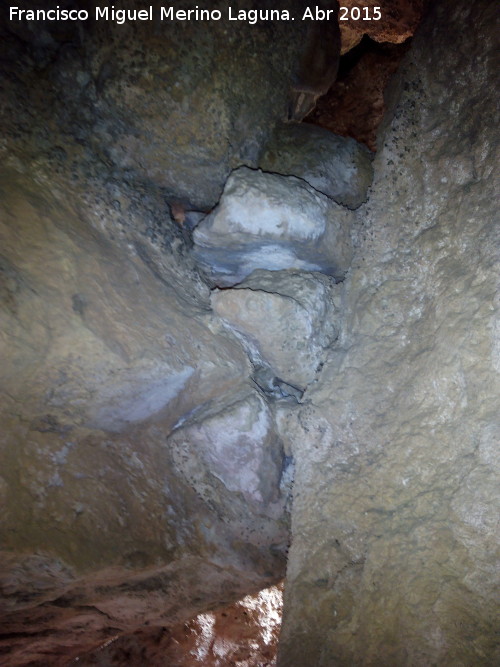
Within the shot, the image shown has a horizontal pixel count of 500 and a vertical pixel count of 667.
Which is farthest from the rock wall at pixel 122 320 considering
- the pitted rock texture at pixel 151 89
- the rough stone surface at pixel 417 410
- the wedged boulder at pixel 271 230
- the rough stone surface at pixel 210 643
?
the rough stone surface at pixel 210 643

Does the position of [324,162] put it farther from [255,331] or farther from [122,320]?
[122,320]

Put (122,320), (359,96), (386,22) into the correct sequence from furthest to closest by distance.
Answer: (359,96) < (386,22) < (122,320)

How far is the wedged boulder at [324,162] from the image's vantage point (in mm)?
1906

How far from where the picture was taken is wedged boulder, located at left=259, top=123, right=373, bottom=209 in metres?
1.91

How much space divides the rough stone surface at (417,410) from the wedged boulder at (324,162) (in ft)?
0.43

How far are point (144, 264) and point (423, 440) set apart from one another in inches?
43.6

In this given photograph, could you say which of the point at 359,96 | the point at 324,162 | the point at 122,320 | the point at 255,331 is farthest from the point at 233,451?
the point at 359,96

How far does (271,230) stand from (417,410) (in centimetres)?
78

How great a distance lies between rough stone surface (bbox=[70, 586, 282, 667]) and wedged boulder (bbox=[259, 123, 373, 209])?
3.02 m

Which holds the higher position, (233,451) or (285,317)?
(285,317)

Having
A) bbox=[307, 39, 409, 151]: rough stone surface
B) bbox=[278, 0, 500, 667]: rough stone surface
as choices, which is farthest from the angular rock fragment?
bbox=[307, 39, 409, 151]: rough stone surface

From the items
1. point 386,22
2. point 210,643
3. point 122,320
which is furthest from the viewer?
point 210,643

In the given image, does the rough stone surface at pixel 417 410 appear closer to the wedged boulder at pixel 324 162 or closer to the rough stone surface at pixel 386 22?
the wedged boulder at pixel 324 162

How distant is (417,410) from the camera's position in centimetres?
143
